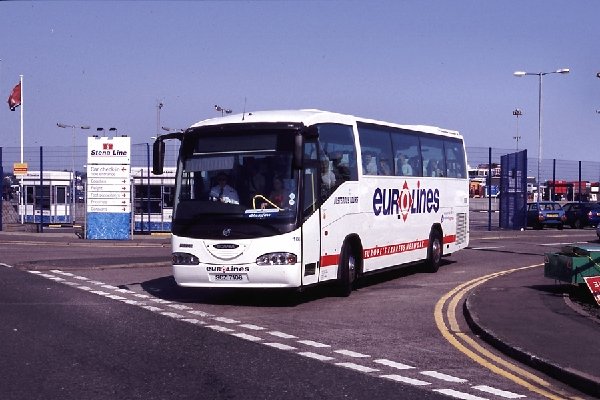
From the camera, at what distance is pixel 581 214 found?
47125 mm

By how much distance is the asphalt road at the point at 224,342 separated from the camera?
8.29m

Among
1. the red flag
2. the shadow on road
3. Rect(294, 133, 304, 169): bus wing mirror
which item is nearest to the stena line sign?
the shadow on road

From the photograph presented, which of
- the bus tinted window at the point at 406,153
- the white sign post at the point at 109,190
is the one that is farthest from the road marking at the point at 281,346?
the white sign post at the point at 109,190

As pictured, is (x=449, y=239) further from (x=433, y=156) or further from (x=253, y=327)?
(x=253, y=327)

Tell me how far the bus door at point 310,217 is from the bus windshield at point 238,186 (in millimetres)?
274

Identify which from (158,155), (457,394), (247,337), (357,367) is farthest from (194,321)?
(457,394)

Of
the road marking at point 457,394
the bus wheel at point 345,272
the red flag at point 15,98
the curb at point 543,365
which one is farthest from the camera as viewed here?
the red flag at point 15,98

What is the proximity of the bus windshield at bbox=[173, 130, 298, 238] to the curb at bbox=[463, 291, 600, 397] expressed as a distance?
360cm

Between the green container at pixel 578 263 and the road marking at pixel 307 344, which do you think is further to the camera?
the green container at pixel 578 263

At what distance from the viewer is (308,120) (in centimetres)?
1485

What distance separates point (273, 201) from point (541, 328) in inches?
182

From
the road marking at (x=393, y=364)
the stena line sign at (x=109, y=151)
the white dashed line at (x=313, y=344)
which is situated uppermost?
the stena line sign at (x=109, y=151)

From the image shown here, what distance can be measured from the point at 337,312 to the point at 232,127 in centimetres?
334

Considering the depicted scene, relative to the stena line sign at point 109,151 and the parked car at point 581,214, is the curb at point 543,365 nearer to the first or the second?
the stena line sign at point 109,151
